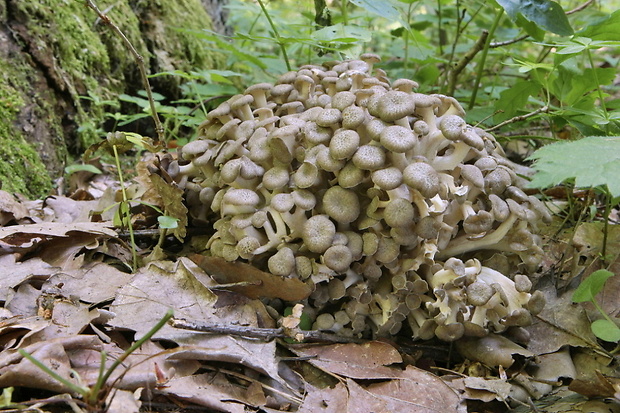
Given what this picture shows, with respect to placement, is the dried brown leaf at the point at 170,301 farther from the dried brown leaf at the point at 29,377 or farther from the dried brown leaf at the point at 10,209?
the dried brown leaf at the point at 10,209

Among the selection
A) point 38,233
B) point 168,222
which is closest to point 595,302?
point 168,222

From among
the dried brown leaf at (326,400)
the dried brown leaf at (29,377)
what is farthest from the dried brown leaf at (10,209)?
the dried brown leaf at (326,400)

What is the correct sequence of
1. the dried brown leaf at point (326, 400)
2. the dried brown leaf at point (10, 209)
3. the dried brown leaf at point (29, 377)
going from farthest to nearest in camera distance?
the dried brown leaf at point (10, 209) → the dried brown leaf at point (326, 400) → the dried brown leaf at point (29, 377)

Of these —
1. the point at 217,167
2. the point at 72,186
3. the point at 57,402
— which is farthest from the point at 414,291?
the point at 72,186

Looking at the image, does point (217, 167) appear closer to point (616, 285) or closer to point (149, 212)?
point (149, 212)

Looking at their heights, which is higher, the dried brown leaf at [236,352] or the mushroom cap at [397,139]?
the mushroom cap at [397,139]

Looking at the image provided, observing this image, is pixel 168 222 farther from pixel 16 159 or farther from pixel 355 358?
pixel 16 159
